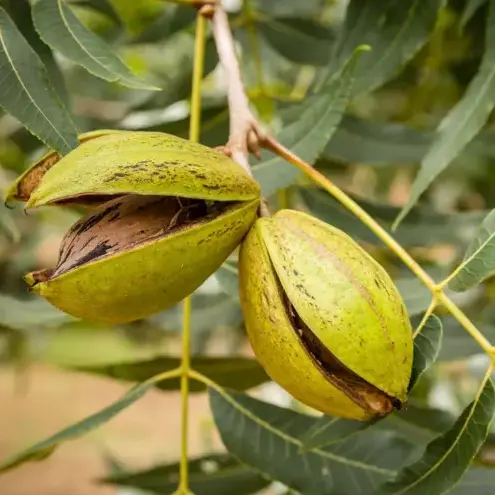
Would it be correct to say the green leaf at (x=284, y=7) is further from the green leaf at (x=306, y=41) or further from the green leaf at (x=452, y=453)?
the green leaf at (x=452, y=453)

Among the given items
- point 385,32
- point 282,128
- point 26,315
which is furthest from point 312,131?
point 26,315

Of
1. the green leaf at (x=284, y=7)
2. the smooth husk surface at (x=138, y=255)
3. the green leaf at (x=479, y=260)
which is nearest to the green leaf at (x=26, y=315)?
the smooth husk surface at (x=138, y=255)

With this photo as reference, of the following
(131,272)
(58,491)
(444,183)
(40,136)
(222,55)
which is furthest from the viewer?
(58,491)

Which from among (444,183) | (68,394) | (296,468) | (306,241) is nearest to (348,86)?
(306,241)

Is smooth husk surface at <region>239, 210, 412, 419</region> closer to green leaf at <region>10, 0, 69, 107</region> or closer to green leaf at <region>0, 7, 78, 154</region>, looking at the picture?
green leaf at <region>0, 7, 78, 154</region>

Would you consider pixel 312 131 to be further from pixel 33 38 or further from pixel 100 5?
pixel 100 5

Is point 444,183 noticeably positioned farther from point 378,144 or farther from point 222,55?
point 222,55
